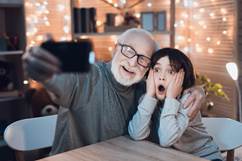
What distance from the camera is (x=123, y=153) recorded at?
1.30 m

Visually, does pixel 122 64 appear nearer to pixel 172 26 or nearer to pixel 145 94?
pixel 145 94

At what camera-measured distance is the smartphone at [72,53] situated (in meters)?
0.41

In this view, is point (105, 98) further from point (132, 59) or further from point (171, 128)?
point (171, 128)

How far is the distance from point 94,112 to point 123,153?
0.22 metres

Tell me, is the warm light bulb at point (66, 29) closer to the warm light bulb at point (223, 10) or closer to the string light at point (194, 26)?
the string light at point (194, 26)

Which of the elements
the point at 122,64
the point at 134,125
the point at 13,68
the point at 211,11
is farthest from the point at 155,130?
the point at 211,11

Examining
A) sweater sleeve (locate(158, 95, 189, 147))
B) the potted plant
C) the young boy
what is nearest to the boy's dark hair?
the young boy

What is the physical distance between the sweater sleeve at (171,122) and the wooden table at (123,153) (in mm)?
42

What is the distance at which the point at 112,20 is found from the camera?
3125mm

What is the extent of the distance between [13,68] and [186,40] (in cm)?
166

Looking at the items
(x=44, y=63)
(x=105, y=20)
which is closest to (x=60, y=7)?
(x=105, y=20)

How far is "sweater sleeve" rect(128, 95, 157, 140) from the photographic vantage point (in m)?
1.38

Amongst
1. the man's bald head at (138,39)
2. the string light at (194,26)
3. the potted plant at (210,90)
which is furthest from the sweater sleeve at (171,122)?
the string light at (194,26)

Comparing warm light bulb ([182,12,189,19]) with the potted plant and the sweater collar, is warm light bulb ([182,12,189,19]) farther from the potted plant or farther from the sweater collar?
the sweater collar
